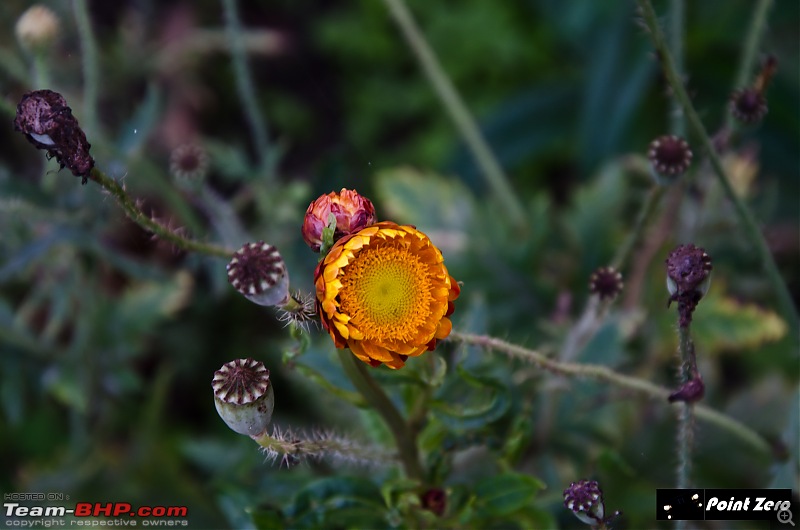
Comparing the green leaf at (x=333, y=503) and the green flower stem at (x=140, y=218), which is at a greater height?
the green flower stem at (x=140, y=218)

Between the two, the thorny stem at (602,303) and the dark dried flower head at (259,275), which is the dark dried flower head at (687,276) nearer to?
the thorny stem at (602,303)

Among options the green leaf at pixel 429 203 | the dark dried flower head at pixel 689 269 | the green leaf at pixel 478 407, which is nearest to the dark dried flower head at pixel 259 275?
the green leaf at pixel 478 407

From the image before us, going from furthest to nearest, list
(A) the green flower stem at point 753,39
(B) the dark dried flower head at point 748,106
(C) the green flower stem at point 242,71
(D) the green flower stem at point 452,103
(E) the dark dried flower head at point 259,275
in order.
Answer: (D) the green flower stem at point 452,103
(C) the green flower stem at point 242,71
(A) the green flower stem at point 753,39
(B) the dark dried flower head at point 748,106
(E) the dark dried flower head at point 259,275

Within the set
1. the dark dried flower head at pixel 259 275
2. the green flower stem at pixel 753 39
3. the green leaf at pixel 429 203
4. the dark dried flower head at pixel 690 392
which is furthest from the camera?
the green leaf at pixel 429 203

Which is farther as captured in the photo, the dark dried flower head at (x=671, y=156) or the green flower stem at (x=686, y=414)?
the dark dried flower head at (x=671, y=156)

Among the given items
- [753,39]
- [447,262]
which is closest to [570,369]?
[753,39]

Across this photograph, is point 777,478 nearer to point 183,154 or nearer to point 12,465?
point 183,154

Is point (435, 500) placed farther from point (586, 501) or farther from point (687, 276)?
point (687, 276)
